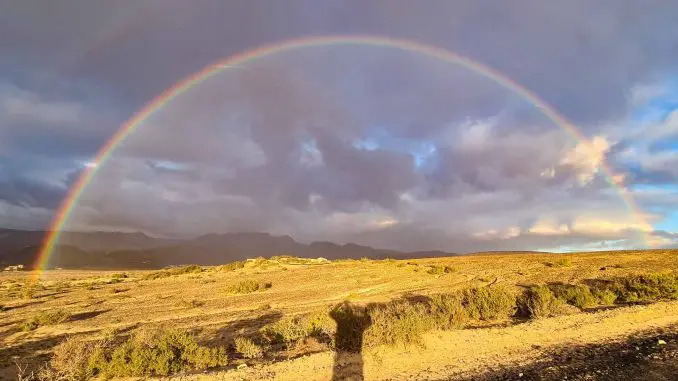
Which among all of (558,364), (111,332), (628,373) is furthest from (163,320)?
(628,373)

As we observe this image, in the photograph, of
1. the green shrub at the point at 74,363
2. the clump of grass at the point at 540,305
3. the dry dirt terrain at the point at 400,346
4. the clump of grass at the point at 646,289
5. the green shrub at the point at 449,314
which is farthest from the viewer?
the clump of grass at the point at 646,289

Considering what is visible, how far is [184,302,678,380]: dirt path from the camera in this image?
11695 mm

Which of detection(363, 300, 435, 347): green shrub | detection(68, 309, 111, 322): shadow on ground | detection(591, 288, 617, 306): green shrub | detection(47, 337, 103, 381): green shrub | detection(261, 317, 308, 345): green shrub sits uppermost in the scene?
detection(591, 288, 617, 306): green shrub

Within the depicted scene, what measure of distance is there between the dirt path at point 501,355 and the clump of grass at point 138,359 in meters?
1.39

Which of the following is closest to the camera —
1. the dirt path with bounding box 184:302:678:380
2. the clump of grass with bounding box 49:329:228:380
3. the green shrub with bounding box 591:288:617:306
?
the dirt path with bounding box 184:302:678:380

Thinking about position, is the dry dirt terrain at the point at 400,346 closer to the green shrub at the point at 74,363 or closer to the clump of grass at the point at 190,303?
the clump of grass at the point at 190,303

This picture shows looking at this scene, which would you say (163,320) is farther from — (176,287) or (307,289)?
(176,287)

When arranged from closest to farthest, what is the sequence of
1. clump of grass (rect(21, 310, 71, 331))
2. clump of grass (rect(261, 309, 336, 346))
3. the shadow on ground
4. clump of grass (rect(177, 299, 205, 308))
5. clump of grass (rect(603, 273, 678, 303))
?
clump of grass (rect(261, 309, 336, 346)) → clump of grass (rect(603, 273, 678, 303)) → clump of grass (rect(21, 310, 71, 331)) → the shadow on ground → clump of grass (rect(177, 299, 205, 308))

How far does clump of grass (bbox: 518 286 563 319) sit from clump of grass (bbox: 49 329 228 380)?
42.5ft

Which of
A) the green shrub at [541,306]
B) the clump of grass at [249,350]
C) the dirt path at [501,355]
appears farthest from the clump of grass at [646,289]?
the clump of grass at [249,350]

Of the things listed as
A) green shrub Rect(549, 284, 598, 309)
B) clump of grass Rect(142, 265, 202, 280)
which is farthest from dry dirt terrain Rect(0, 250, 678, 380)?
clump of grass Rect(142, 265, 202, 280)

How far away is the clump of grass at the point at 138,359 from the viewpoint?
12.5 metres

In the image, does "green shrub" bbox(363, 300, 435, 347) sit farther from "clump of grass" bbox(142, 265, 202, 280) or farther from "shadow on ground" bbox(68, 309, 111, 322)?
"clump of grass" bbox(142, 265, 202, 280)

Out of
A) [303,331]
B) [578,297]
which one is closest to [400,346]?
[303,331]
